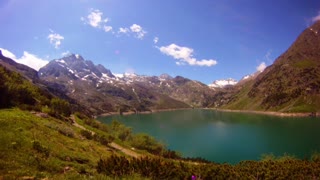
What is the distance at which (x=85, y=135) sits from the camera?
69250mm

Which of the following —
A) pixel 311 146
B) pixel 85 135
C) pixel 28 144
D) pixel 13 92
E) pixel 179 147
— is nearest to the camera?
pixel 28 144

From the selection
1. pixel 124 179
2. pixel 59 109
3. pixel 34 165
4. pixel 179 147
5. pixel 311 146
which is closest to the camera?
pixel 124 179

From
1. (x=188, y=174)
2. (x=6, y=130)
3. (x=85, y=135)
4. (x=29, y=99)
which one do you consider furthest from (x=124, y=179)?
(x=29, y=99)

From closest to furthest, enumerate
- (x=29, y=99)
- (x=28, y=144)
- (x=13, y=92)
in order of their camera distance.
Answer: (x=28, y=144) < (x=13, y=92) < (x=29, y=99)

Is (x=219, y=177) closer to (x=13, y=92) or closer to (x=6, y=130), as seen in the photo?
(x=6, y=130)

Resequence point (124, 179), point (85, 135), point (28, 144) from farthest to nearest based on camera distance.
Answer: point (85, 135) → point (28, 144) → point (124, 179)

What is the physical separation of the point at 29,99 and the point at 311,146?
12885 cm

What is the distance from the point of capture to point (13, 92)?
258 feet

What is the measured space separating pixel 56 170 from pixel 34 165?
2.05 metres

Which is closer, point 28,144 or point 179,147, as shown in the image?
point 28,144

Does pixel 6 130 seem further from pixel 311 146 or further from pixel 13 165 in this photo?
pixel 311 146

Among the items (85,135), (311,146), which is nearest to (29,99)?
(85,135)

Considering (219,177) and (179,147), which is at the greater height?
(219,177)

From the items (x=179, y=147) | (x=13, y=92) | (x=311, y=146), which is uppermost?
(x=13, y=92)
